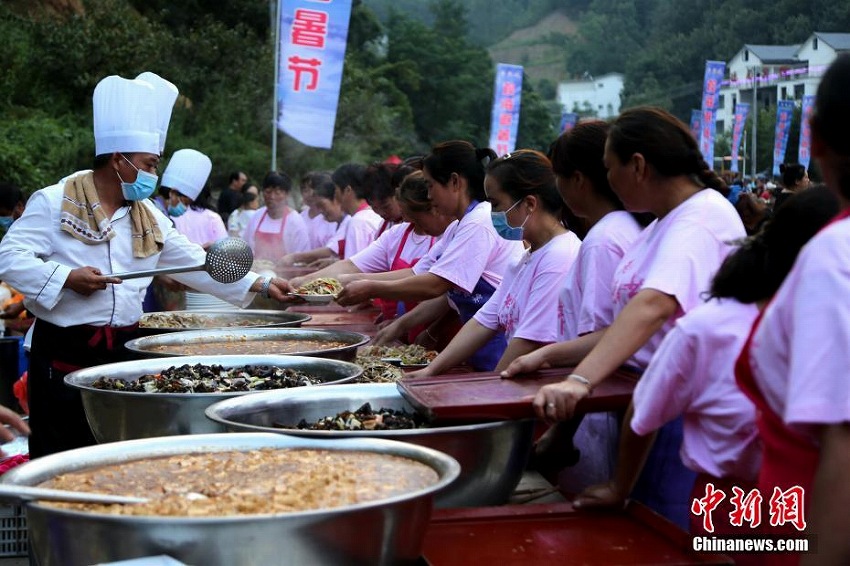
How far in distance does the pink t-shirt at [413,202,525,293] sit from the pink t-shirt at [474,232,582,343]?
0.64 metres

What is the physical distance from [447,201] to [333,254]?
12.8 feet

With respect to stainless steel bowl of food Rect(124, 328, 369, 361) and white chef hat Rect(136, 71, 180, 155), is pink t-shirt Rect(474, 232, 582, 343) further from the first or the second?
white chef hat Rect(136, 71, 180, 155)

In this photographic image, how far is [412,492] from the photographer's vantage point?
1.60 m

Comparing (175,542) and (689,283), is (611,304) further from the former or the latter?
(175,542)

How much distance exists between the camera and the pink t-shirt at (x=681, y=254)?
210 centimetres

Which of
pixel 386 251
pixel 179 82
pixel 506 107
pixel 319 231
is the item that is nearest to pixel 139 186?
pixel 386 251

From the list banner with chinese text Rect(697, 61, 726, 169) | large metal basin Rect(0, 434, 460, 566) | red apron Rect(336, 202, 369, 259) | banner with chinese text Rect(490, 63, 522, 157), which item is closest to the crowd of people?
large metal basin Rect(0, 434, 460, 566)

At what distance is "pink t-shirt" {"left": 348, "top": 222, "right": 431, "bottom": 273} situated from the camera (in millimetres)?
5062

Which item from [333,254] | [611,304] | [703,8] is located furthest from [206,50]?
[611,304]

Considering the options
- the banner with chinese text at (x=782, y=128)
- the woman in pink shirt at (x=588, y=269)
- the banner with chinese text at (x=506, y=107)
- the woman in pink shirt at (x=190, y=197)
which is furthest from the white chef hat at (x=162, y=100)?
the banner with chinese text at (x=782, y=128)

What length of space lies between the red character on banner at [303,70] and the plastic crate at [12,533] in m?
8.47

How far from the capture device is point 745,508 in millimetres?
1812

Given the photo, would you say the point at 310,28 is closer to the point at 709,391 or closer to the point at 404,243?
the point at 404,243

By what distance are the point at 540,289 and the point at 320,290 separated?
7.31 ft
